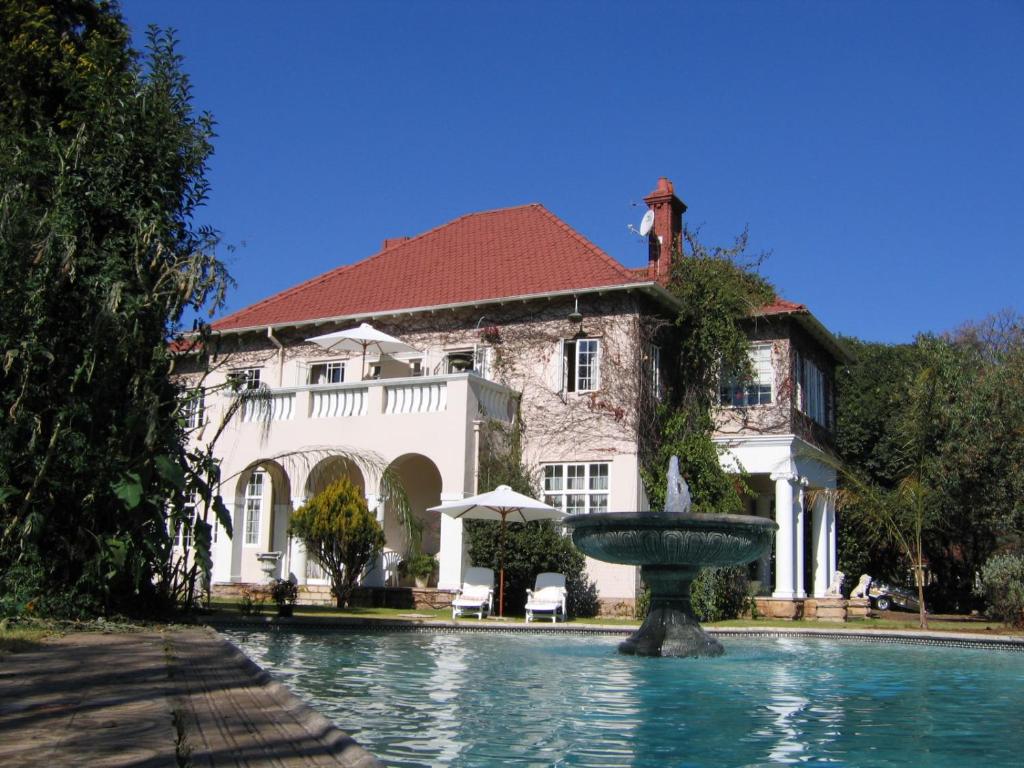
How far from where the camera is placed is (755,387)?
990 inches

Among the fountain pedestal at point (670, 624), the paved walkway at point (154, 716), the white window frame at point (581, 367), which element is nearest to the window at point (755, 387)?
the white window frame at point (581, 367)

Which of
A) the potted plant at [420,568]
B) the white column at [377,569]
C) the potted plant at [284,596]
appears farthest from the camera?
the potted plant at [420,568]

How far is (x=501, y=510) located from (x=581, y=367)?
5.33 m

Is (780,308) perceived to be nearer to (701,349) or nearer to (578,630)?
(701,349)

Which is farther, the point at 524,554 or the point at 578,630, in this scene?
the point at 524,554

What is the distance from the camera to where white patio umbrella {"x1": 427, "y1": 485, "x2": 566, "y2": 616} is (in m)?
19.2

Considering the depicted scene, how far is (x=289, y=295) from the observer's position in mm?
28906

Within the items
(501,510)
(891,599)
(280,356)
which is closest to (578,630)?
(501,510)

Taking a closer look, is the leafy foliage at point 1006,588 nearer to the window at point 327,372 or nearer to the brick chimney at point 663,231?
the brick chimney at point 663,231

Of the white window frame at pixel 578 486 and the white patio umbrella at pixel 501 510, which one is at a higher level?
the white window frame at pixel 578 486

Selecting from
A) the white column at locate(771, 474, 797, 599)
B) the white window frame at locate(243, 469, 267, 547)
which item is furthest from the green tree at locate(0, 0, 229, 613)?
the white column at locate(771, 474, 797, 599)

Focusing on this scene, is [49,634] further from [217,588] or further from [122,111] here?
[217,588]

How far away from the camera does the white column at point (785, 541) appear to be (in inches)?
923

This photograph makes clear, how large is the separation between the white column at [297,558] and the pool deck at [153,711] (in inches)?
543
